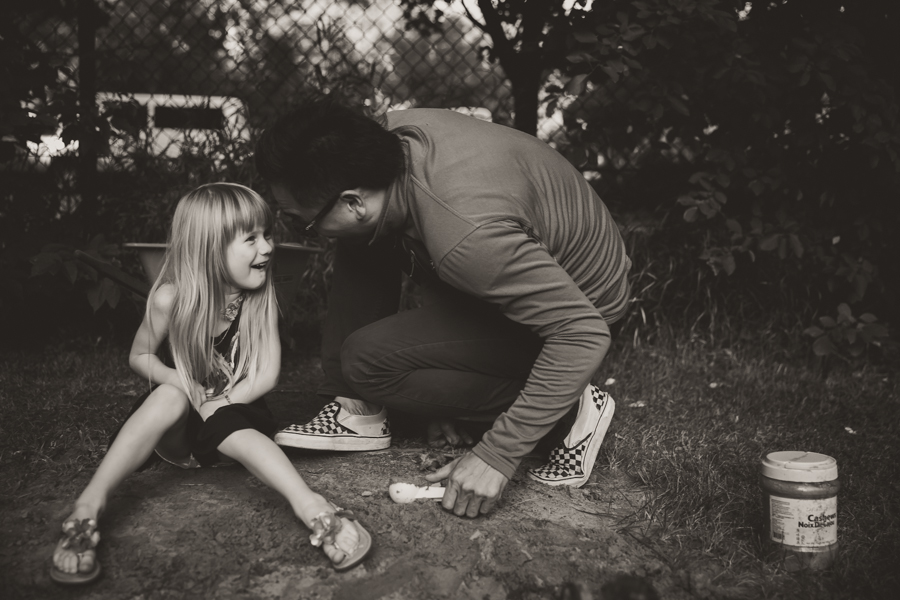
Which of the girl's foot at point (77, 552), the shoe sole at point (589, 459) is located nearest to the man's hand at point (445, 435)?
the shoe sole at point (589, 459)

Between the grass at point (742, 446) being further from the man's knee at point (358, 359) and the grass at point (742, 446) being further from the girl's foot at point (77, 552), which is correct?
the girl's foot at point (77, 552)

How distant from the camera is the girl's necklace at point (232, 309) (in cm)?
233

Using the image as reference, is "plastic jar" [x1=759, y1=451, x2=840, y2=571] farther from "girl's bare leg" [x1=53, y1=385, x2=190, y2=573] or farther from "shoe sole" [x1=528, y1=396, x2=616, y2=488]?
"girl's bare leg" [x1=53, y1=385, x2=190, y2=573]

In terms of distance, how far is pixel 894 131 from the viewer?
3.27 meters

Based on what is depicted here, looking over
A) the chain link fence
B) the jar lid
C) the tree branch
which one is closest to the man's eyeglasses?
the jar lid

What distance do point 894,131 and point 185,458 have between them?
3.01 meters

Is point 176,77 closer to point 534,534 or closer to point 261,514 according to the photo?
point 261,514

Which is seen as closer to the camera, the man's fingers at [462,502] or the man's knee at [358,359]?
the man's fingers at [462,502]

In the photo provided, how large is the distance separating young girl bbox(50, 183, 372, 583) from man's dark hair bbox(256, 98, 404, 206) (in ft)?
1.27

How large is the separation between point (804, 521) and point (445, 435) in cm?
113

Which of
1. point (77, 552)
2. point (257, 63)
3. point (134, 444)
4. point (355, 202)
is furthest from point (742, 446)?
point (257, 63)

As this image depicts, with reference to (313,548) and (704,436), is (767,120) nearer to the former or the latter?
(704,436)

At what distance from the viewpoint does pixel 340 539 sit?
5.81 feet

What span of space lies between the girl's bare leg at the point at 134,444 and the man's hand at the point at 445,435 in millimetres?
797
